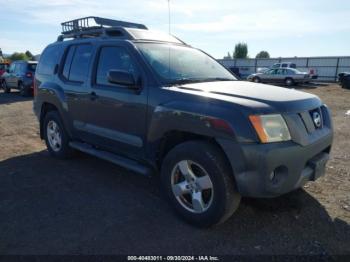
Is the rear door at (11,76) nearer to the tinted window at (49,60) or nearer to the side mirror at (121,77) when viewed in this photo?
the tinted window at (49,60)

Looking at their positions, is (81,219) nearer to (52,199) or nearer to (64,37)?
(52,199)

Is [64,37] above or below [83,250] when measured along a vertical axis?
above

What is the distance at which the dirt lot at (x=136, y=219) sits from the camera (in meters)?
3.11

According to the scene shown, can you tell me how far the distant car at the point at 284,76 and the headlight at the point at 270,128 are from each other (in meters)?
25.2

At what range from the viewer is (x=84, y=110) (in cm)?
491

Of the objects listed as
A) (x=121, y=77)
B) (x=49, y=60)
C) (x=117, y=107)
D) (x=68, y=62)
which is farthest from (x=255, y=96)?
(x=49, y=60)

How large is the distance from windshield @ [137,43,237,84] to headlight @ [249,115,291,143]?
4.09 feet

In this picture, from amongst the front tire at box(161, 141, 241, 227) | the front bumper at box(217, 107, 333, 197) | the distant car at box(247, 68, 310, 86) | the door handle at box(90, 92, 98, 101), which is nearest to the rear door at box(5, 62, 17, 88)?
the door handle at box(90, 92, 98, 101)

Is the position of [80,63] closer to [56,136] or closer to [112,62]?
[112,62]

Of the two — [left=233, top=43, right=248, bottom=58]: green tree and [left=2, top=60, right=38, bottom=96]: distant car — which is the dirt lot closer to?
[left=2, top=60, right=38, bottom=96]: distant car

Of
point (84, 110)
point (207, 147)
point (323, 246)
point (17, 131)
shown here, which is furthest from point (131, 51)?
point (17, 131)

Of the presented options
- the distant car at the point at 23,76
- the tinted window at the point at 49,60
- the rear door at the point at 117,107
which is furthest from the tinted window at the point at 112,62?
the distant car at the point at 23,76

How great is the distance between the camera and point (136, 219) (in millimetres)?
3641

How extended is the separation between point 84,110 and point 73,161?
1233 millimetres
